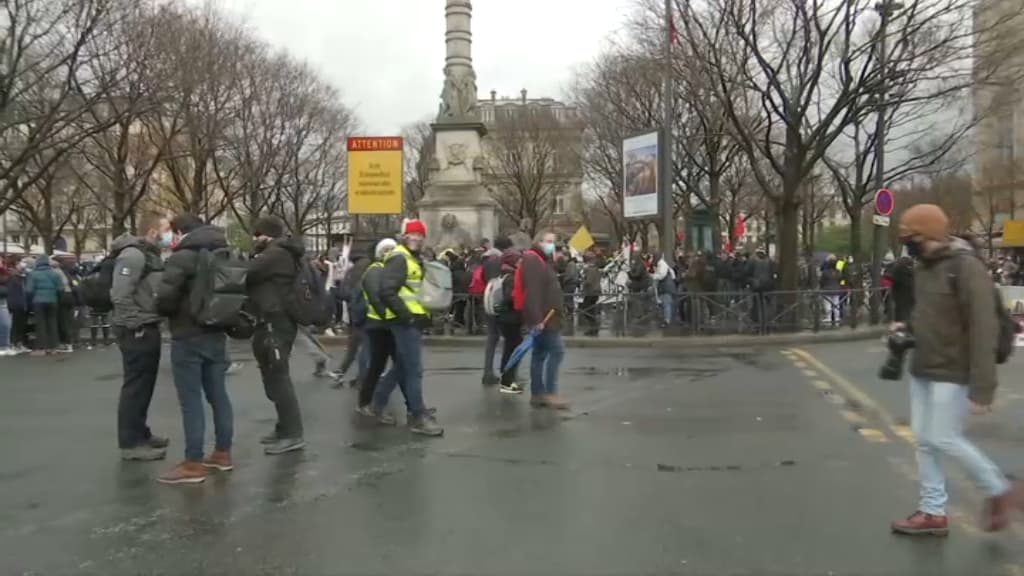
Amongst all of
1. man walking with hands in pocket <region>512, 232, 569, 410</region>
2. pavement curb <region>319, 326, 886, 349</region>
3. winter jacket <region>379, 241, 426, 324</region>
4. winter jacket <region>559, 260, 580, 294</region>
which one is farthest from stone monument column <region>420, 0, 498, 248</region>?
winter jacket <region>379, 241, 426, 324</region>

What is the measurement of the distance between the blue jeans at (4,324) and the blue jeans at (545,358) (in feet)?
33.5

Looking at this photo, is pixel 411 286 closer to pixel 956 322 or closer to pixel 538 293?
pixel 538 293

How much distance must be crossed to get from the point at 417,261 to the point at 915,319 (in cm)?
421

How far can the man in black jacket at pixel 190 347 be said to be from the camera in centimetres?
611

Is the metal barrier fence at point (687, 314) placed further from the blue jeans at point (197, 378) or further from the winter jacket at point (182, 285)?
the winter jacket at point (182, 285)

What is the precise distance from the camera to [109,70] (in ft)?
74.8

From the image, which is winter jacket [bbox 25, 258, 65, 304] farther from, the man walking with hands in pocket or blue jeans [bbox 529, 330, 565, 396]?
blue jeans [bbox 529, 330, 565, 396]

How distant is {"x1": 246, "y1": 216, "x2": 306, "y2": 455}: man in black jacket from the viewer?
22.4 ft

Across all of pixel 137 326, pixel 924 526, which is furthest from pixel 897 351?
pixel 137 326

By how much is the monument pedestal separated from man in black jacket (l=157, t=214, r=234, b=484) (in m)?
21.3

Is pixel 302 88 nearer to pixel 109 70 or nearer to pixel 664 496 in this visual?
pixel 109 70

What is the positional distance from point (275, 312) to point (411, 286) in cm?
124

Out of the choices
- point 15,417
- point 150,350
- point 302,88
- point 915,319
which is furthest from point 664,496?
point 302,88

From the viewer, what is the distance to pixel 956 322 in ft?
15.6
